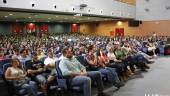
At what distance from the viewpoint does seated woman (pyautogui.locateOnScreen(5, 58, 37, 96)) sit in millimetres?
5762

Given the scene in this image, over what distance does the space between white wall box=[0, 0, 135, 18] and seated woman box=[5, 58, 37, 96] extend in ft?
23.7

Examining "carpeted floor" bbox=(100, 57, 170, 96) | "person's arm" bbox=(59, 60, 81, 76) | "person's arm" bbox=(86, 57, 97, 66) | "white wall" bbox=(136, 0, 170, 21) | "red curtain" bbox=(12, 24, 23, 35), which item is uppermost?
"white wall" bbox=(136, 0, 170, 21)

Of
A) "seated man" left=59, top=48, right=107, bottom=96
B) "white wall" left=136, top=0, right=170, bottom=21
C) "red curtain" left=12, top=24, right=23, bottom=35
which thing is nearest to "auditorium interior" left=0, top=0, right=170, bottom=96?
"seated man" left=59, top=48, right=107, bottom=96

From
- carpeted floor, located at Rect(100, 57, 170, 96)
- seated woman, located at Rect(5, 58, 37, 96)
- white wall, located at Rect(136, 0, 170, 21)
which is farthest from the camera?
white wall, located at Rect(136, 0, 170, 21)

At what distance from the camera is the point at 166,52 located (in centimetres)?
1880

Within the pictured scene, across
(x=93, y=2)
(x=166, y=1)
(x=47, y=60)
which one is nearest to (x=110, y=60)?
(x=47, y=60)

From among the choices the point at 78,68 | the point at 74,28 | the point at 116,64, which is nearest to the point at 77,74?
the point at 78,68

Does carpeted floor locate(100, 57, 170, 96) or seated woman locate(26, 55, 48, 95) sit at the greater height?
seated woman locate(26, 55, 48, 95)

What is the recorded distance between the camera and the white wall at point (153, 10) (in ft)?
96.6

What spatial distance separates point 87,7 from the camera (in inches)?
792

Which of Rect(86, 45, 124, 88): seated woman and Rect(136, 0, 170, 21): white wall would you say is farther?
Rect(136, 0, 170, 21): white wall

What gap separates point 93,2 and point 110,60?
40.9 ft

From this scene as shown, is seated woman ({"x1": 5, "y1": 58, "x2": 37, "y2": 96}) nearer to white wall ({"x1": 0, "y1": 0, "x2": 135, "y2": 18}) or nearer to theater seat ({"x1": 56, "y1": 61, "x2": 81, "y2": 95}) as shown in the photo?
theater seat ({"x1": 56, "y1": 61, "x2": 81, "y2": 95})

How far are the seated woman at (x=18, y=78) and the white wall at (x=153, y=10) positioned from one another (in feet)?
82.7
